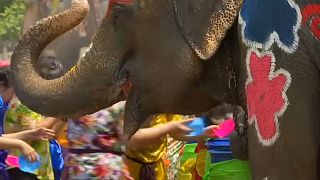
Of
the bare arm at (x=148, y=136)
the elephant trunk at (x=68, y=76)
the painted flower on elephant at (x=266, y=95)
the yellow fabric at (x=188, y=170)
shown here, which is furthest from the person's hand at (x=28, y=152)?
the painted flower on elephant at (x=266, y=95)

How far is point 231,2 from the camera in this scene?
2.28 metres

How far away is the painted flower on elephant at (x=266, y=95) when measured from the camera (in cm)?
206

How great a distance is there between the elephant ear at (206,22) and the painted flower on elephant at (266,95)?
0.17 m

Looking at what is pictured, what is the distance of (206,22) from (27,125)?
6.76 ft

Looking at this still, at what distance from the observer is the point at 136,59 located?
8.23 ft

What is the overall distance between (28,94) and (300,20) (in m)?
0.98

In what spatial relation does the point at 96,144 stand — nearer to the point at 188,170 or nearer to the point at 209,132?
the point at 209,132

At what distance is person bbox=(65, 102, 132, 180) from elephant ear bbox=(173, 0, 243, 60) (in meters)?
1.08

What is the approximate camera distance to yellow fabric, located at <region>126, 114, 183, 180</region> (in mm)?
3624

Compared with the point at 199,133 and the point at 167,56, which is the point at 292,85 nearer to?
the point at 167,56

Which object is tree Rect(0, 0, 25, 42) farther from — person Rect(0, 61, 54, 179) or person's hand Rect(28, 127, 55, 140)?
person's hand Rect(28, 127, 55, 140)

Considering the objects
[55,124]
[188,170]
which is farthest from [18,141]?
[188,170]

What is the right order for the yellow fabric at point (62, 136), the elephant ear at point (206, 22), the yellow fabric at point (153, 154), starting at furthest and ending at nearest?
the yellow fabric at point (62, 136) → the yellow fabric at point (153, 154) → the elephant ear at point (206, 22)

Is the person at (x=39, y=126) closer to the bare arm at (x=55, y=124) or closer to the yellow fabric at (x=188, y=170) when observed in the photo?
the bare arm at (x=55, y=124)
